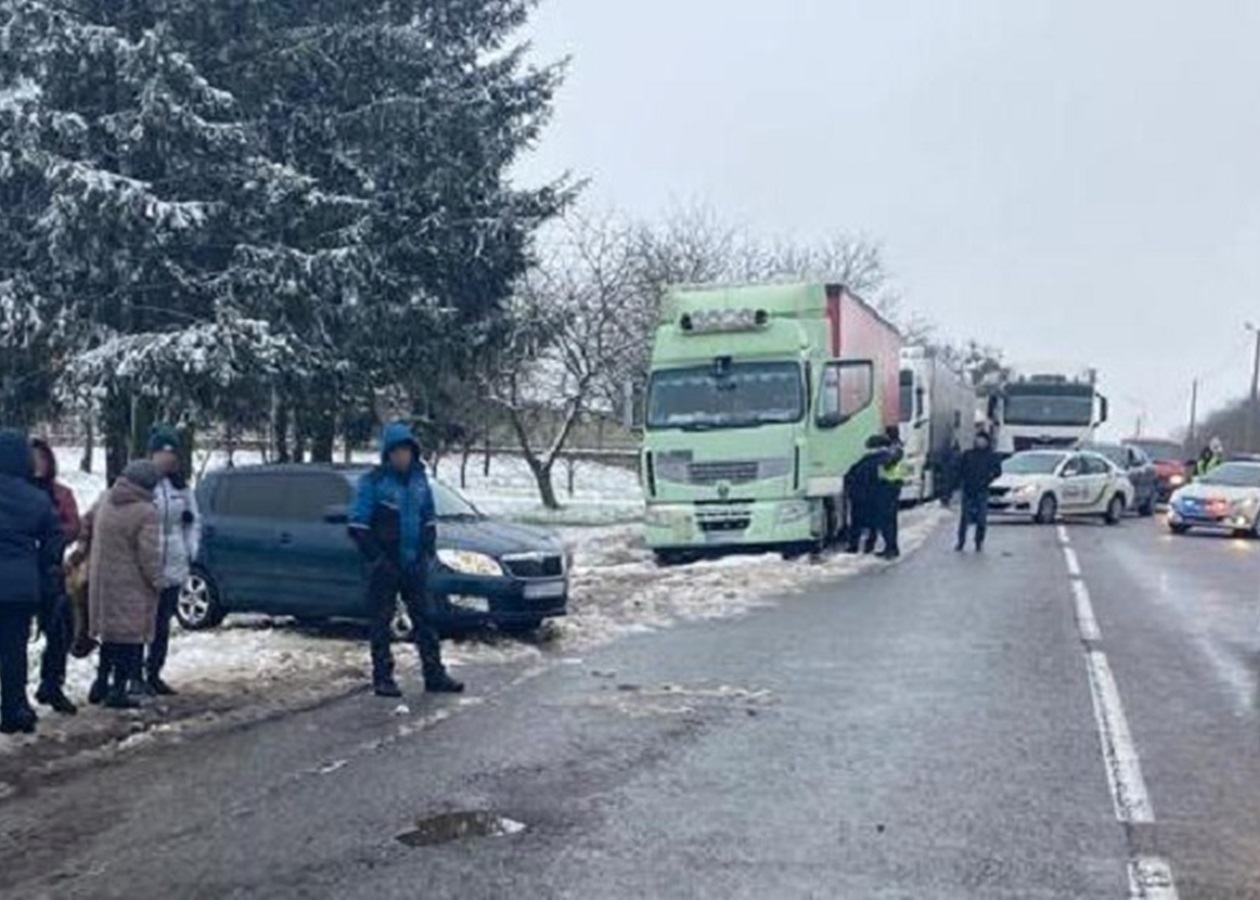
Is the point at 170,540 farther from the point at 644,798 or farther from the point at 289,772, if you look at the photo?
the point at 644,798

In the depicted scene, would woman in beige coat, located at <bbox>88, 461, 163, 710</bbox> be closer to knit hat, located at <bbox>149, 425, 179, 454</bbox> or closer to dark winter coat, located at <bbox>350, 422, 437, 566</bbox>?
knit hat, located at <bbox>149, 425, 179, 454</bbox>

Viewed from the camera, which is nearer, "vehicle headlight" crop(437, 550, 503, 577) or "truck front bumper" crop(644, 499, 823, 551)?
"vehicle headlight" crop(437, 550, 503, 577)

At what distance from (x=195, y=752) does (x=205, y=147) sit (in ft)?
59.2

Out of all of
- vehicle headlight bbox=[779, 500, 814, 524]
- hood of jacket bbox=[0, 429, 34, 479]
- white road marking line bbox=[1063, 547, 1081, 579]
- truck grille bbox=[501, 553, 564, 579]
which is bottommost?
white road marking line bbox=[1063, 547, 1081, 579]

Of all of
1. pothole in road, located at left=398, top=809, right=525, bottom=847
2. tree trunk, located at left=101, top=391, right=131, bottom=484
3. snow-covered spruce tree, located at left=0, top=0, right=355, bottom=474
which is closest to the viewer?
pothole in road, located at left=398, top=809, right=525, bottom=847

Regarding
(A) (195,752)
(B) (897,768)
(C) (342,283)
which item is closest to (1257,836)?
(B) (897,768)

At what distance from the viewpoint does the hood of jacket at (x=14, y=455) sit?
872 cm

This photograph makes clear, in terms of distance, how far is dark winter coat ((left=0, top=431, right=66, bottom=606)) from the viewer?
858cm

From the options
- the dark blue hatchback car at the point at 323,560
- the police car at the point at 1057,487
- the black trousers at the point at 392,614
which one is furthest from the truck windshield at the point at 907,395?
the black trousers at the point at 392,614

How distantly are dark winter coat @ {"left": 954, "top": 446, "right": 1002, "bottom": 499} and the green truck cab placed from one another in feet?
6.51

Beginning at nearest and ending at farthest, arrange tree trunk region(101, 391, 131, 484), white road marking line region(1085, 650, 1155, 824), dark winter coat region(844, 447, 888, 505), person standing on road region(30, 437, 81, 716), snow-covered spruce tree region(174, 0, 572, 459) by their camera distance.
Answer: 1. white road marking line region(1085, 650, 1155, 824)
2. person standing on road region(30, 437, 81, 716)
3. dark winter coat region(844, 447, 888, 505)
4. tree trunk region(101, 391, 131, 484)
5. snow-covered spruce tree region(174, 0, 572, 459)

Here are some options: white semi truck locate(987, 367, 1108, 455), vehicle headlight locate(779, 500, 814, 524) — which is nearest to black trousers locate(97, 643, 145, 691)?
vehicle headlight locate(779, 500, 814, 524)

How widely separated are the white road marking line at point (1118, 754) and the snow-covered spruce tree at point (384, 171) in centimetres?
1716

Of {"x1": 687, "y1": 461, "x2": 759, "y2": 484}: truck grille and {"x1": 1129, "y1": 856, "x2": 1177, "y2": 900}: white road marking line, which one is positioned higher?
{"x1": 687, "y1": 461, "x2": 759, "y2": 484}: truck grille
